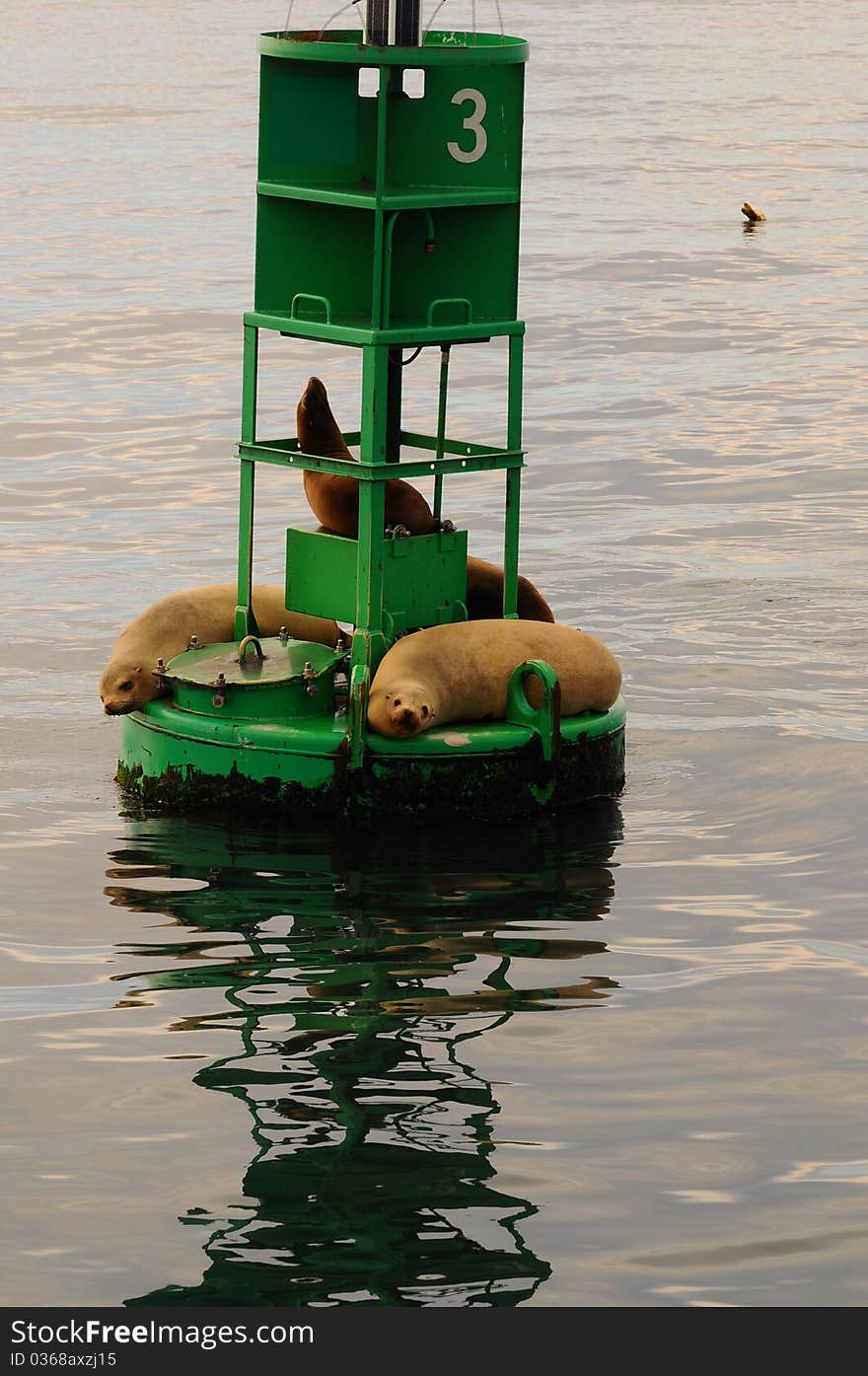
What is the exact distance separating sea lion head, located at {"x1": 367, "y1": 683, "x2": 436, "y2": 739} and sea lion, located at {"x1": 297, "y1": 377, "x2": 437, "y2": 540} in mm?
1053

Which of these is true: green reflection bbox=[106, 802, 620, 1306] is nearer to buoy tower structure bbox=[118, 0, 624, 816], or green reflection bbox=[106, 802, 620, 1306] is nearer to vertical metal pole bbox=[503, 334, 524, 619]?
buoy tower structure bbox=[118, 0, 624, 816]

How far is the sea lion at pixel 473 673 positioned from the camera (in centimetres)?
1323

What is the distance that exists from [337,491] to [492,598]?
1065 millimetres

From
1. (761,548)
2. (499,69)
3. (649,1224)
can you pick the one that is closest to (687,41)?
(761,548)

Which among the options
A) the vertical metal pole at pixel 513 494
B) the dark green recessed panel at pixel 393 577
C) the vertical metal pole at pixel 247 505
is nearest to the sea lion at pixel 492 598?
the vertical metal pole at pixel 513 494

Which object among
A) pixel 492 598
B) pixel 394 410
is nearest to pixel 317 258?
pixel 394 410

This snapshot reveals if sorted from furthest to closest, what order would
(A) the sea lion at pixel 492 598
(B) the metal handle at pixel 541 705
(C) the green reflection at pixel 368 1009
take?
1. (A) the sea lion at pixel 492 598
2. (B) the metal handle at pixel 541 705
3. (C) the green reflection at pixel 368 1009

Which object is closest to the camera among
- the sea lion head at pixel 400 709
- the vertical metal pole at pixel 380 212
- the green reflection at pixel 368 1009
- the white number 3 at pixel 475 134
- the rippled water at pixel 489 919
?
the green reflection at pixel 368 1009

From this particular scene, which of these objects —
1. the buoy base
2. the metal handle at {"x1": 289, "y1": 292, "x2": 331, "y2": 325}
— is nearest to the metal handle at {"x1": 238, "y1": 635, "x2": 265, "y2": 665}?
the buoy base

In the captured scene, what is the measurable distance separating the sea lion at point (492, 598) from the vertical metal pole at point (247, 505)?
45.8 inches

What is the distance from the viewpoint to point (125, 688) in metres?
13.9

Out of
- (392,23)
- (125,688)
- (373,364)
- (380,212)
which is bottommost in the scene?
(125,688)

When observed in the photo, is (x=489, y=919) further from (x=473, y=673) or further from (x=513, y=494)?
(x=513, y=494)

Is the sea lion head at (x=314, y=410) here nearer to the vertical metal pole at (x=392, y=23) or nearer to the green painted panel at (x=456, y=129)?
the green painted panel at (x=456, y=129)
